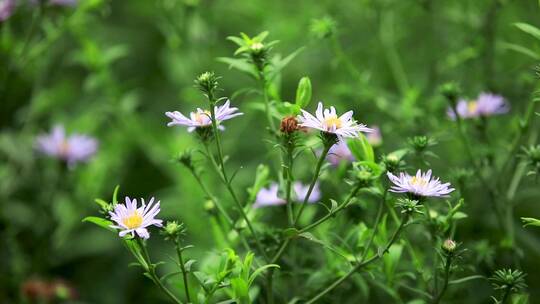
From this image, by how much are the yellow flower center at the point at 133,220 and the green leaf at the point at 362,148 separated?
0.29 metres

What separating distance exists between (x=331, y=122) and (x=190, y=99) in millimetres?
770

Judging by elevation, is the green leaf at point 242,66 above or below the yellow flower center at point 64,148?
below

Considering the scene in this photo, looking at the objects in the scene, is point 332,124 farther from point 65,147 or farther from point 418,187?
point 65,147

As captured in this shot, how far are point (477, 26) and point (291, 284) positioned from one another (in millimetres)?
685

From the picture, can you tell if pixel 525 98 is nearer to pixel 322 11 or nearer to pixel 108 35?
pixel 322 11

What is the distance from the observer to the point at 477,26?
1.45 metres

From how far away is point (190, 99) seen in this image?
154cm

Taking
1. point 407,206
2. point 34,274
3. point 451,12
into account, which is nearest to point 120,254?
point 34,274

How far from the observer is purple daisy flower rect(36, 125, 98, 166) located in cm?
156

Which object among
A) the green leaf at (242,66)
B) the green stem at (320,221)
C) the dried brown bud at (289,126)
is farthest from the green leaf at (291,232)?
the green leaf at (242,66)

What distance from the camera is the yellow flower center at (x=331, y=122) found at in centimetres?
81

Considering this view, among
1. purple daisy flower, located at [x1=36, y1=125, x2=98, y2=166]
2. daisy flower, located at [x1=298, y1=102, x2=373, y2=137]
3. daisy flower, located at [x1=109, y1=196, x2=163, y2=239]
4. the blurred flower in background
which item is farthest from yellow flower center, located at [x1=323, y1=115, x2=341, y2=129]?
purple daisy flower, located at [x1=36, y1=125, x2=98, y2=166]

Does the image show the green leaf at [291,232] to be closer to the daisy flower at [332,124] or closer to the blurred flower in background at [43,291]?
the daisy flower at [332,124]

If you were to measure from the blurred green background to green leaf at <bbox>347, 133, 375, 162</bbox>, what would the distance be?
258 millimetres
